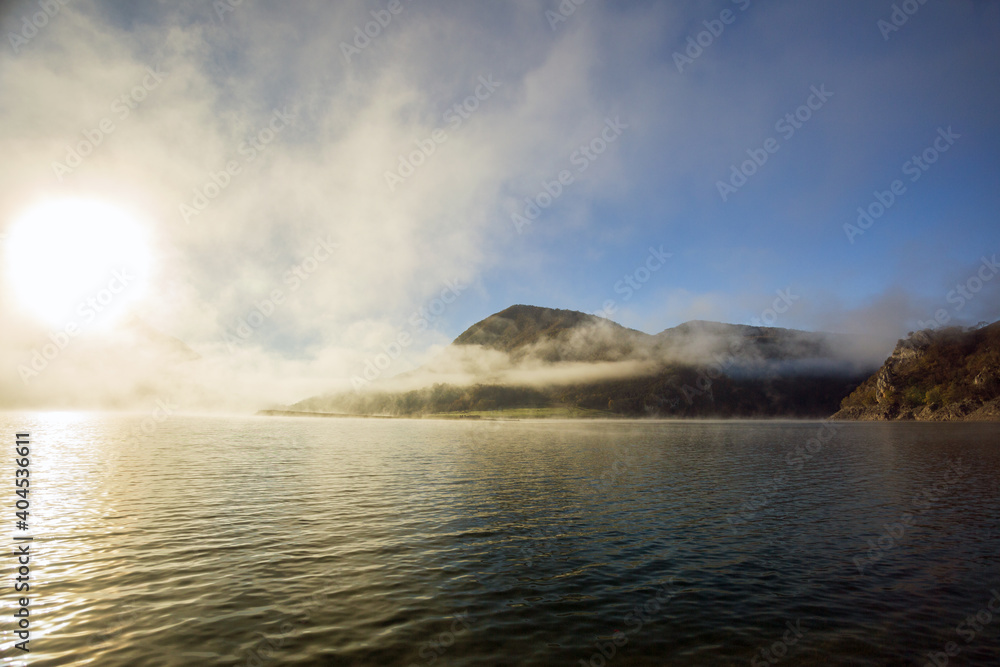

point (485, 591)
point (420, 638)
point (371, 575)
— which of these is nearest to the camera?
point (420, 638)

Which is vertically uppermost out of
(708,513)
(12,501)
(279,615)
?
(12,501)

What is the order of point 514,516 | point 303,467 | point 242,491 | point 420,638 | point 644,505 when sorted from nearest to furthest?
point 420,638 < point 514,516 < point 644,505 < point 242,491 < point 303,467

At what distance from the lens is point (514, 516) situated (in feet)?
121

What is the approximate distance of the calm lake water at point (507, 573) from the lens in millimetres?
16281

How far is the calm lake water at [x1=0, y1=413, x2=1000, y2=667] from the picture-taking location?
16281mm

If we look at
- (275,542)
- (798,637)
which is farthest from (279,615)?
(798,637)

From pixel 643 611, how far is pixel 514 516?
18.3 metres

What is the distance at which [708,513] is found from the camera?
1451 inches

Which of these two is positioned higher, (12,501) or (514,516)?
(12,501)

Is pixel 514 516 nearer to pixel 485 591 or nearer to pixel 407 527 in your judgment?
pixel 407 527

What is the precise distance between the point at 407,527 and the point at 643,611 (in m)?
18.5

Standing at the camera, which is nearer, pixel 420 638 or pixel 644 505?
pixel 420 638

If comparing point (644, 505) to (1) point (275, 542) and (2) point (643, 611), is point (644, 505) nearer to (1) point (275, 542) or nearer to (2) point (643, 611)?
(2) point (643, 611)

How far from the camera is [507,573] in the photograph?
2378 cm
